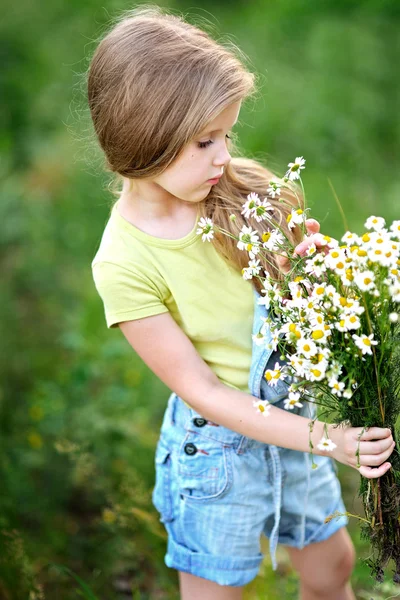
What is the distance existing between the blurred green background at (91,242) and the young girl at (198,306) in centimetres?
25

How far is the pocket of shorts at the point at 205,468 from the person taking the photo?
201cm

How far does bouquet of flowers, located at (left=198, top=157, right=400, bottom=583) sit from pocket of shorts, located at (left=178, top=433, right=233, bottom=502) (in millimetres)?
391

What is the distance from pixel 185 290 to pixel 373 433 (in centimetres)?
58

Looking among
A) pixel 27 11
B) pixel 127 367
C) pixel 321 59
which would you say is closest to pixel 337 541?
pixel 127 367

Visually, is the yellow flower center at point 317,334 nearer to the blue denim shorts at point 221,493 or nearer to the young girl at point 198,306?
the young girl at point 198,306

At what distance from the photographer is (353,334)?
1.51 meters

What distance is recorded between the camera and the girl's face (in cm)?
180

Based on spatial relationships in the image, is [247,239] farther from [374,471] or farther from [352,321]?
[374,471]

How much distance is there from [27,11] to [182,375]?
7.27 m

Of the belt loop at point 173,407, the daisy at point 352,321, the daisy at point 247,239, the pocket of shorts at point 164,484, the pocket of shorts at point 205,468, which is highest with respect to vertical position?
the daisy at point 247,239

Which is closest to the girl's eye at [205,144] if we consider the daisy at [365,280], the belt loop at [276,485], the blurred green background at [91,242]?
the blurred green background at [91,242]

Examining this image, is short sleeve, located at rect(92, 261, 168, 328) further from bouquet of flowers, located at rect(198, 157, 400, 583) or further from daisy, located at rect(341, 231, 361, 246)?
daisy, located at rect(341, 231, 361, 246)

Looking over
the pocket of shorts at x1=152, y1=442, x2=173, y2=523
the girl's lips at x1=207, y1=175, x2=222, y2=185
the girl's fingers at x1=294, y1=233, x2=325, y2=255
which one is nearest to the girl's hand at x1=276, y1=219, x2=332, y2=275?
the girl's fingers at x1=294, y1=233, x2=325, y2=255

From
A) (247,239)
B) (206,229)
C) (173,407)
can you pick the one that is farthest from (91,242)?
(247,239)
